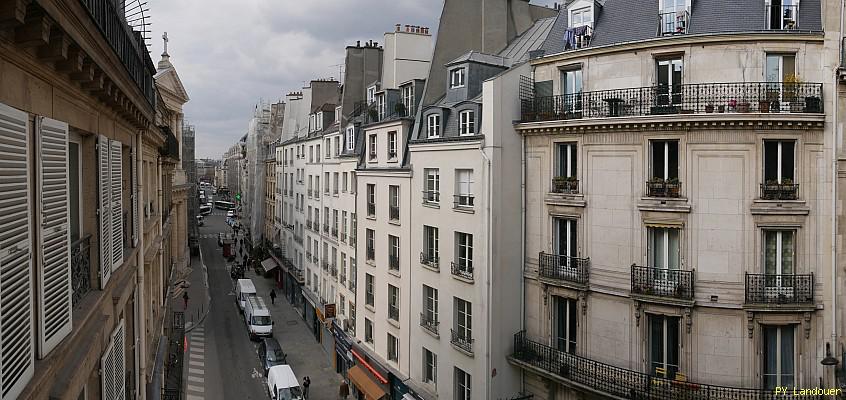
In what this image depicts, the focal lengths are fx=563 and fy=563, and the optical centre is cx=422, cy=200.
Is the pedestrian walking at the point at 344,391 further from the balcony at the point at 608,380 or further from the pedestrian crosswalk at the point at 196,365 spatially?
the balcony at the point at 608,380

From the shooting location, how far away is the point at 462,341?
782 inches

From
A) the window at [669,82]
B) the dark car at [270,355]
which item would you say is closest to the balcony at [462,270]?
the window at [669,82]

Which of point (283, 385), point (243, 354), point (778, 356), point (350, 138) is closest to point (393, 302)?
point (283, 385)

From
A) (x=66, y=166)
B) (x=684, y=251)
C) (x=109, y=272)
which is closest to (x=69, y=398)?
(x=66, y=166)

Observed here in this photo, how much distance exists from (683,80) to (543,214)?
5868mm

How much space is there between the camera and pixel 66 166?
581 centimetres

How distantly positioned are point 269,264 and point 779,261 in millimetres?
47181

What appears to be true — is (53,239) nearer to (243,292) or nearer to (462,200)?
(462,200)

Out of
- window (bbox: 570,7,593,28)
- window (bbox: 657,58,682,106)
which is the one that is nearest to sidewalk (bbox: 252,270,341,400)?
window (bbox: 570,7,593,28)

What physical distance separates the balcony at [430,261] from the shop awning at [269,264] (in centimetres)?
3435

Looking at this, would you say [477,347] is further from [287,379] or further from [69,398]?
[69,398]

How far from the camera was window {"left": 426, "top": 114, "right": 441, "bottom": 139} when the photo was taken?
71.8ft

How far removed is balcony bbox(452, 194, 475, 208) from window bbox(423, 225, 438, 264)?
75.9 inches

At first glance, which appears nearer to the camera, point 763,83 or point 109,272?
point 109,272
